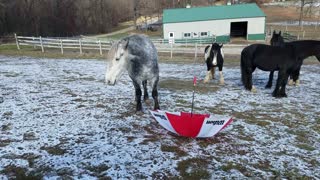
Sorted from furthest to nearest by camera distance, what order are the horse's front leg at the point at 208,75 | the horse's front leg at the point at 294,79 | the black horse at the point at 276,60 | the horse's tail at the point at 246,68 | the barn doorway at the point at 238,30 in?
the barn doorway at the point at 238,30, the horse's front leg at the point at 208,75, the horse's front leg at the point at 294,79, the horse's tail at the point at 246,68, the black horse at the point at 276,60

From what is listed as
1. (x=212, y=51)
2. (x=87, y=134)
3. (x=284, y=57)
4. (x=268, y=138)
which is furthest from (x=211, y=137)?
(x=212, y=51)

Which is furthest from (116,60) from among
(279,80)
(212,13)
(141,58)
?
(212,13)

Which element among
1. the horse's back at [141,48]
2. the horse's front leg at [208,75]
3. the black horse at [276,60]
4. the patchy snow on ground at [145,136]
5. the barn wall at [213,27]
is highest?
the barn wall at [213,27]

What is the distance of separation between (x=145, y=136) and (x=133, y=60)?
179 centimetres

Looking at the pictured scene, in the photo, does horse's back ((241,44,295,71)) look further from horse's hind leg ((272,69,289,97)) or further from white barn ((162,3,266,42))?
white barn ((162,3,266,42))

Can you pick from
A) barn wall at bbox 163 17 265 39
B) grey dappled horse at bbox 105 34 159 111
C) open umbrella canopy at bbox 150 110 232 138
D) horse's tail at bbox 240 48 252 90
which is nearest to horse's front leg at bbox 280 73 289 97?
horse's tail at bbox 240 48 252 90

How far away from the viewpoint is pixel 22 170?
4320mm

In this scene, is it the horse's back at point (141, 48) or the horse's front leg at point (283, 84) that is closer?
the horse's back at point (141, 48)

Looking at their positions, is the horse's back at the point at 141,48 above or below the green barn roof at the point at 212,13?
below

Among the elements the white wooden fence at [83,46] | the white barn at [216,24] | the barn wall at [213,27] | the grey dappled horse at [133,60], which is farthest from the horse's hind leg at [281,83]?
the barn wall at [213,27]

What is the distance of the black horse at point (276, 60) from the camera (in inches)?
335

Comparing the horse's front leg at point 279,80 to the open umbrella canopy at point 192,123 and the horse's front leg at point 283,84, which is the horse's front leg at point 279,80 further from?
the open umbrella canopy at point 192,123

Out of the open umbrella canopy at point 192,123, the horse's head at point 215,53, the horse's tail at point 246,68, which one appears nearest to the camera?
the open umbrella canopy at point 192,123

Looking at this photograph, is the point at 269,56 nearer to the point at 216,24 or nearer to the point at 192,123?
the point at 192,123
